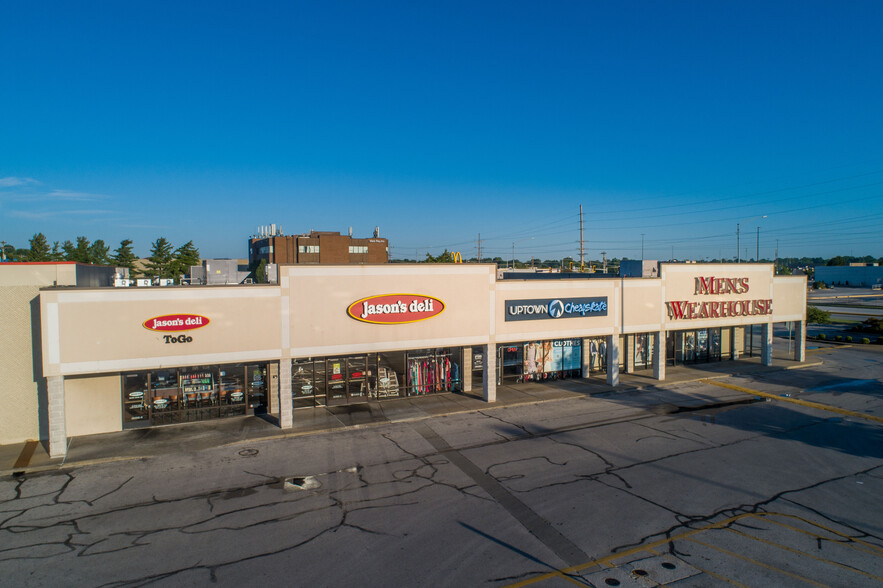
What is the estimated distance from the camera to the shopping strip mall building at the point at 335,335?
1848cm

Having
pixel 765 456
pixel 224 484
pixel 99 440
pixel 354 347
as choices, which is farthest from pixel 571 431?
pixel 99 440

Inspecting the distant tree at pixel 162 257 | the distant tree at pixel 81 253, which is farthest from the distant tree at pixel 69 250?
the distant tree at pixel 162 257

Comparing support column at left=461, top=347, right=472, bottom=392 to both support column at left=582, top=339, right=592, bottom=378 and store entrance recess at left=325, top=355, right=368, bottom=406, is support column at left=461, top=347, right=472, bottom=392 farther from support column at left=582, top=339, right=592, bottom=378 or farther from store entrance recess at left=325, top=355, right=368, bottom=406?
support column at left=582, top=339, right=592, bottom=378

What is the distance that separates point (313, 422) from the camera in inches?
831

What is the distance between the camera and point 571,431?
19.9 m

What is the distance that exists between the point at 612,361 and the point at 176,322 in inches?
856

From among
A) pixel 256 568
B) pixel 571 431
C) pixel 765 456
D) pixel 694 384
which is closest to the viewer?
pixel 256 568

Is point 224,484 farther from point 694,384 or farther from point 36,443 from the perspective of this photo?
point 694,384

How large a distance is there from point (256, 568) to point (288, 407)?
10.1 meters

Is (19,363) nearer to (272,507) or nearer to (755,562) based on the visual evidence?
(272,507)

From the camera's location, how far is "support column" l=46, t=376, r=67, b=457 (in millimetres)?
17234

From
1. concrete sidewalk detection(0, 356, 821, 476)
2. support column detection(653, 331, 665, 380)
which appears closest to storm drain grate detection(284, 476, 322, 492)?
concrete sidewalk detection(0, 356, 821, 476)

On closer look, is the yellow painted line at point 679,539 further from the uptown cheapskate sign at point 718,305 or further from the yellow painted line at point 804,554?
the uptown cheapskate sign at point 718,305

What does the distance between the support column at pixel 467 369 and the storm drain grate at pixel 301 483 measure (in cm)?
1261
